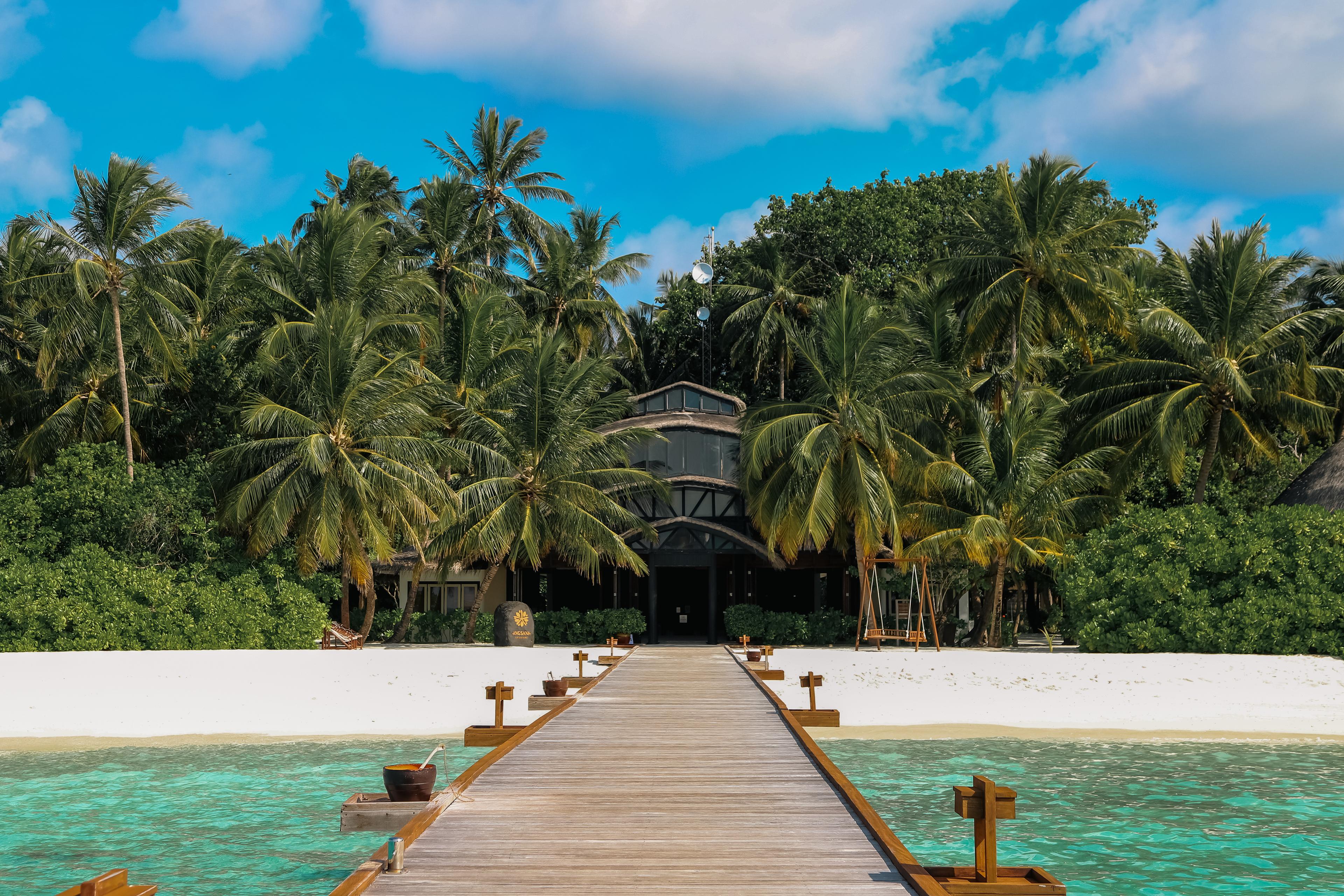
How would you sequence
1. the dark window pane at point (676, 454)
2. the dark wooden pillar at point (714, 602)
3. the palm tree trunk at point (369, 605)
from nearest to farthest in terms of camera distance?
the palm tree trunk at point (369, 605)
the dark wooden pillar at point (714, 602)
the dark window pane at point (676, 454)

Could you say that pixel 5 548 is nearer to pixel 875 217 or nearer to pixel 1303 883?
pixel 1303 883

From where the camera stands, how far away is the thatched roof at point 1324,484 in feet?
75.4

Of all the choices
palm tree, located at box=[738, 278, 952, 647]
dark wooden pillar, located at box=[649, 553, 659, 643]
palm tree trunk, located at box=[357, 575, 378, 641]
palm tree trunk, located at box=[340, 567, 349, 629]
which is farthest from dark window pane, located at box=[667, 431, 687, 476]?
palm tree trunk, located at box=[340, 567, 349, 629]

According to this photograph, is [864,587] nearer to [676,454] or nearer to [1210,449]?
[676,454]

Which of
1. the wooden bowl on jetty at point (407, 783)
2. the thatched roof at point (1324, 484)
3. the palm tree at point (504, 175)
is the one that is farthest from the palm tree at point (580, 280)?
the wooden bowl on jetty at point (407, 783)

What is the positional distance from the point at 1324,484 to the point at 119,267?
28327mm

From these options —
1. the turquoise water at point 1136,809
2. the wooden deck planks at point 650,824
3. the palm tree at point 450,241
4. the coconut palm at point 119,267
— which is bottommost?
the turquoise water at point 1136,809

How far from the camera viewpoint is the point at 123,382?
2420cm

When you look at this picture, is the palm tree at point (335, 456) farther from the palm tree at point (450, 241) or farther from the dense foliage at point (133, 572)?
the palm tree at point (450, 241)

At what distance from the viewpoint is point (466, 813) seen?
666cm

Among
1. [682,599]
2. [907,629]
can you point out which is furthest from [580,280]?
Answer: [907,629]

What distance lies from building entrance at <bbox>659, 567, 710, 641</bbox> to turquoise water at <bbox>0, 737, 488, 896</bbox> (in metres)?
18.8

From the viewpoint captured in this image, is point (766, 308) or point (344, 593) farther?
point (766, 308)

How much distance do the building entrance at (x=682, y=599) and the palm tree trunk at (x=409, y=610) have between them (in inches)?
338
